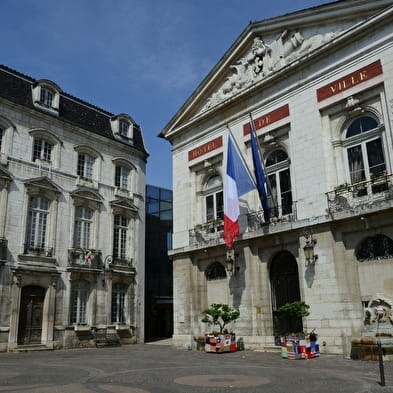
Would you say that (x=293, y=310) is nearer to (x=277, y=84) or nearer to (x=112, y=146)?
(x=277, y=84)

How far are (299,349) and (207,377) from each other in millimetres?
5070

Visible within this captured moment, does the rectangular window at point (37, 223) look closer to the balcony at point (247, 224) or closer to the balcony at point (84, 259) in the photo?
the balcony at point (84, 259)

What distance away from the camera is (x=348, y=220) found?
14461mm

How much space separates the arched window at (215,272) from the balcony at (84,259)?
6.89 m

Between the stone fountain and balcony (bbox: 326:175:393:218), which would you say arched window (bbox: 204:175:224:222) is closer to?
balcony (bbox: 326:175:393:218)

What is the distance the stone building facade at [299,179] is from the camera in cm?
1420

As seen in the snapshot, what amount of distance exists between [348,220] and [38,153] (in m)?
15.7

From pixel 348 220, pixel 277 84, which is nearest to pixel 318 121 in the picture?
pixel 277 84

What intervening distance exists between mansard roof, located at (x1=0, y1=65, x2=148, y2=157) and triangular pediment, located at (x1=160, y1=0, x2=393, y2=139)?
5.77 meters

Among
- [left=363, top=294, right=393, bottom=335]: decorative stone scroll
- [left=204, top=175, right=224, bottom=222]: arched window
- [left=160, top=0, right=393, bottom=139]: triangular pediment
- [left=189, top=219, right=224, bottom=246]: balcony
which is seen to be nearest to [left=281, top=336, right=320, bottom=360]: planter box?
[left=363, top=294, right=393, bottom=335]: decorative stone scroll

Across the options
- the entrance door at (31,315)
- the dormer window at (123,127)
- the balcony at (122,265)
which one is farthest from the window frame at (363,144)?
the dormer window at (123,127)

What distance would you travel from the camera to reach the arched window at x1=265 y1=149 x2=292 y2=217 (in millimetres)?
17078

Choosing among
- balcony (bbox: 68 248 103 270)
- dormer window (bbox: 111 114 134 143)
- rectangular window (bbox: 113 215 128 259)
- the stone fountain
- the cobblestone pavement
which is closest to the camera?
the cobblestone pavement

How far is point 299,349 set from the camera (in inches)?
534
